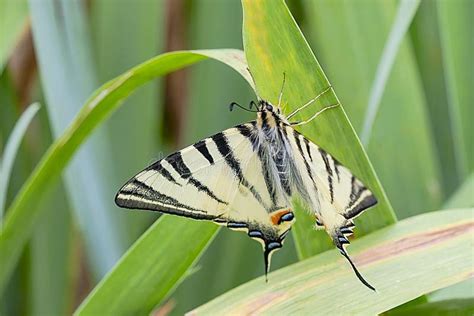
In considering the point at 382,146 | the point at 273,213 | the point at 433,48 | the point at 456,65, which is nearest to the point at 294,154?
the point at 273,213

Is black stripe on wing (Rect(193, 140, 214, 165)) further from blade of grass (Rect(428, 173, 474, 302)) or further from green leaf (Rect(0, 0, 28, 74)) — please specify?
green leaf (Rect(0, 0, 28, 74))

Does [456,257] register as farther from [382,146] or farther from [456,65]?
[456,65]

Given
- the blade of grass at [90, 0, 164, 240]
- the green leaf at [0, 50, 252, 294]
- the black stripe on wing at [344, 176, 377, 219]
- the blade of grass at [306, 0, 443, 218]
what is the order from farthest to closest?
the blade of grass at [90, 0, 164, 240]
the blade of grass at [306, 0, 443, 218]
the green leaf at [0, 50, 252, 294]
the black stripe on wing at [344, 176, 377, 219]

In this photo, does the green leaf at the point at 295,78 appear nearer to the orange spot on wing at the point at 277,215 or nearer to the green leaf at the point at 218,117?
the orange spot on wing at the point at 277,215

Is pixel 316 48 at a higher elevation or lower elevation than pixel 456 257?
higher

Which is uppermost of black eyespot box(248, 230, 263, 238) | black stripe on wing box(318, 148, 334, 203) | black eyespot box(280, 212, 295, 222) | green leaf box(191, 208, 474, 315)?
black stripe on wing box(318, 148, 334, 203)

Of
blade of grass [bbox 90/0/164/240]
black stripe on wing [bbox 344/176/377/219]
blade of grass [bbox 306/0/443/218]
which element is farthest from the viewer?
blade of grass [bbox 90/0/164/240]

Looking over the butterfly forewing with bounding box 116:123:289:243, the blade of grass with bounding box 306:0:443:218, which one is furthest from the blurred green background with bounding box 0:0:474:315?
the butterfly forewing with bounding box 116:123:289:243
